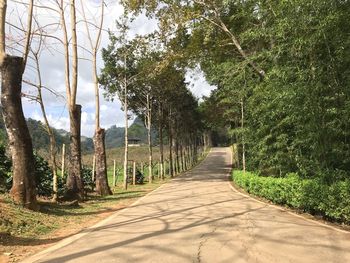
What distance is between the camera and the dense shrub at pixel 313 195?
32.9ft

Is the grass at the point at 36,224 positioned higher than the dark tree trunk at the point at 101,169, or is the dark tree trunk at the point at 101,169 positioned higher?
the dark tree trunk at the point at 101,169

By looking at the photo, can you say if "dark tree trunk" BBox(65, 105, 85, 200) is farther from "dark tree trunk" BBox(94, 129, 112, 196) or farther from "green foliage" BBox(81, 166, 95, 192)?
"green foliage" BBox(81, 166, 95, 192)

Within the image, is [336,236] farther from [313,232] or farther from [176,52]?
[176,52]

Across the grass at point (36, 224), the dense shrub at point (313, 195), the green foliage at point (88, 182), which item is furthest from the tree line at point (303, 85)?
the green foliage at point (88, 182)

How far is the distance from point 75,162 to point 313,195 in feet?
34.5

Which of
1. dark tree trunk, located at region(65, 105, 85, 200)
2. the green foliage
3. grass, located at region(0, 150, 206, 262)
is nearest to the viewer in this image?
grass, located at region(0, 150, 206, 262)

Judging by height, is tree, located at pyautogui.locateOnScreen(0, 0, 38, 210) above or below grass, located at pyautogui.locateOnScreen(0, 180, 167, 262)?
above

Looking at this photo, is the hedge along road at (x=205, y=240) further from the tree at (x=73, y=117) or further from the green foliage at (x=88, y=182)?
the green foliage at (x=88, y=182)

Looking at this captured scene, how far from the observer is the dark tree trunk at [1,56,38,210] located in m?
12.2

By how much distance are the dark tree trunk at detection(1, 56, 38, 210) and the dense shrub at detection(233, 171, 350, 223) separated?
751cm

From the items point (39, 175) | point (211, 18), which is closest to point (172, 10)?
point (211, 18)

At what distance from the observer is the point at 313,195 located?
1162 centimetres

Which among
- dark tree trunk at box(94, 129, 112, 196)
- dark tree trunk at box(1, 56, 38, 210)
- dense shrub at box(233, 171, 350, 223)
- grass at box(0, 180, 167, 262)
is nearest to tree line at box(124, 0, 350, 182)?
dense shrub at box(233, 171, 350, 223)

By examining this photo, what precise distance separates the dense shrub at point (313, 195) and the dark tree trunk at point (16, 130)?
7.51 metres
